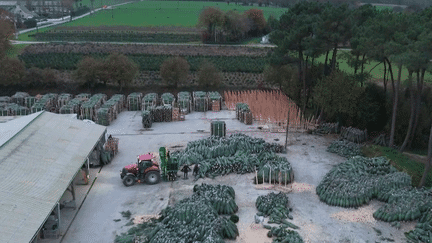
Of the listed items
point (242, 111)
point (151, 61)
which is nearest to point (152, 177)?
point (242, 111)

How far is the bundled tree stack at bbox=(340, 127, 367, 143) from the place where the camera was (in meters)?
29.1

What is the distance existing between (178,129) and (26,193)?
16.4 m

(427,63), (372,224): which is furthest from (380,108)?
(372,224)

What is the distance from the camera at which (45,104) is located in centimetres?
3519

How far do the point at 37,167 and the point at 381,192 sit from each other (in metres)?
15.9

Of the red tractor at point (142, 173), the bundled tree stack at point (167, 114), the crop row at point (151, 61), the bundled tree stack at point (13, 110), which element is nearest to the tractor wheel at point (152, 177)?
the red tractor at point (142, 173)

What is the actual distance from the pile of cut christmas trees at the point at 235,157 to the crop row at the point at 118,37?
49164mm

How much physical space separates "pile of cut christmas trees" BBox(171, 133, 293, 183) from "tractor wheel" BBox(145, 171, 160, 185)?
217 centimetres

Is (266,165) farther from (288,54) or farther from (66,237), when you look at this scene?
(288,54)

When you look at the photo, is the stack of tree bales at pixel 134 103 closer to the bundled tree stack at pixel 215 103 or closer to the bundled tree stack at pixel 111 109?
the bundled tree stack at pixel 111 109

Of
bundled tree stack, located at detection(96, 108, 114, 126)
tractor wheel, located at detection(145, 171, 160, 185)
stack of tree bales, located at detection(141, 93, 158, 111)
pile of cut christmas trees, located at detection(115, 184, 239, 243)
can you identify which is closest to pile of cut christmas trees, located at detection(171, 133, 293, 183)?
tractor wheel, located at detection(145, 171, 160, 185)

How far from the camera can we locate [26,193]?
16.4 meters

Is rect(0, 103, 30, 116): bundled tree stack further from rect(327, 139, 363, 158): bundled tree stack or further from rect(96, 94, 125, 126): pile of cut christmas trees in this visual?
rect(327, 139, 363, 158): bundled tree stack

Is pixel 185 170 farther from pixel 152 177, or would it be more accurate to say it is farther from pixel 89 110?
pixel 89 110
